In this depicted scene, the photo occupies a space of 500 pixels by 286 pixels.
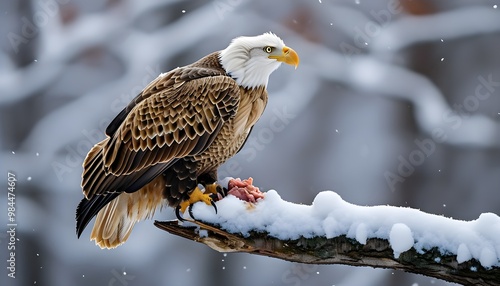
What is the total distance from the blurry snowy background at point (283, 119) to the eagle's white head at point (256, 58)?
3292 millimetres

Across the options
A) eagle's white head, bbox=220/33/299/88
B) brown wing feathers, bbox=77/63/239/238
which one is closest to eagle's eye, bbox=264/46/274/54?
eagle's white head, bbox=220/33/299/88

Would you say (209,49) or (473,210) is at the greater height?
(209,49)

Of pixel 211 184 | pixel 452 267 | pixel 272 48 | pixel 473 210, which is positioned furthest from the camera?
pixel 473 210

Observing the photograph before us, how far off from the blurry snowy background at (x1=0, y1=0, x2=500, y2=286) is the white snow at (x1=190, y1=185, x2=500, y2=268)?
3.53m

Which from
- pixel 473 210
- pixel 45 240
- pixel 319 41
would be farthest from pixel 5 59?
pixel 473 210

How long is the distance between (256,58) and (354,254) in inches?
44.8

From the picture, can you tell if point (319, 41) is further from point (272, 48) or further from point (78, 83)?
point (272, 48)

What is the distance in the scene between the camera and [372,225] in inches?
148

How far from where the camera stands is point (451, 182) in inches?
301

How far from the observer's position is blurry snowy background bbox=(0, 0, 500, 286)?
765cm

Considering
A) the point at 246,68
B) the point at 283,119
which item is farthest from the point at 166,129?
the point at 283,119

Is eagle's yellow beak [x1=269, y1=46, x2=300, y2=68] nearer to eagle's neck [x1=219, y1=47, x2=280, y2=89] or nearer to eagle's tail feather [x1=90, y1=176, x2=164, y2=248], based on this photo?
eagle's neck [x1=219, y1=47, x2=280, y2=89]

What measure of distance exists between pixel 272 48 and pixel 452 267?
56.1 inches

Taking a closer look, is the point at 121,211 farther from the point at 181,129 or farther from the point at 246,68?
the point at 246,68
